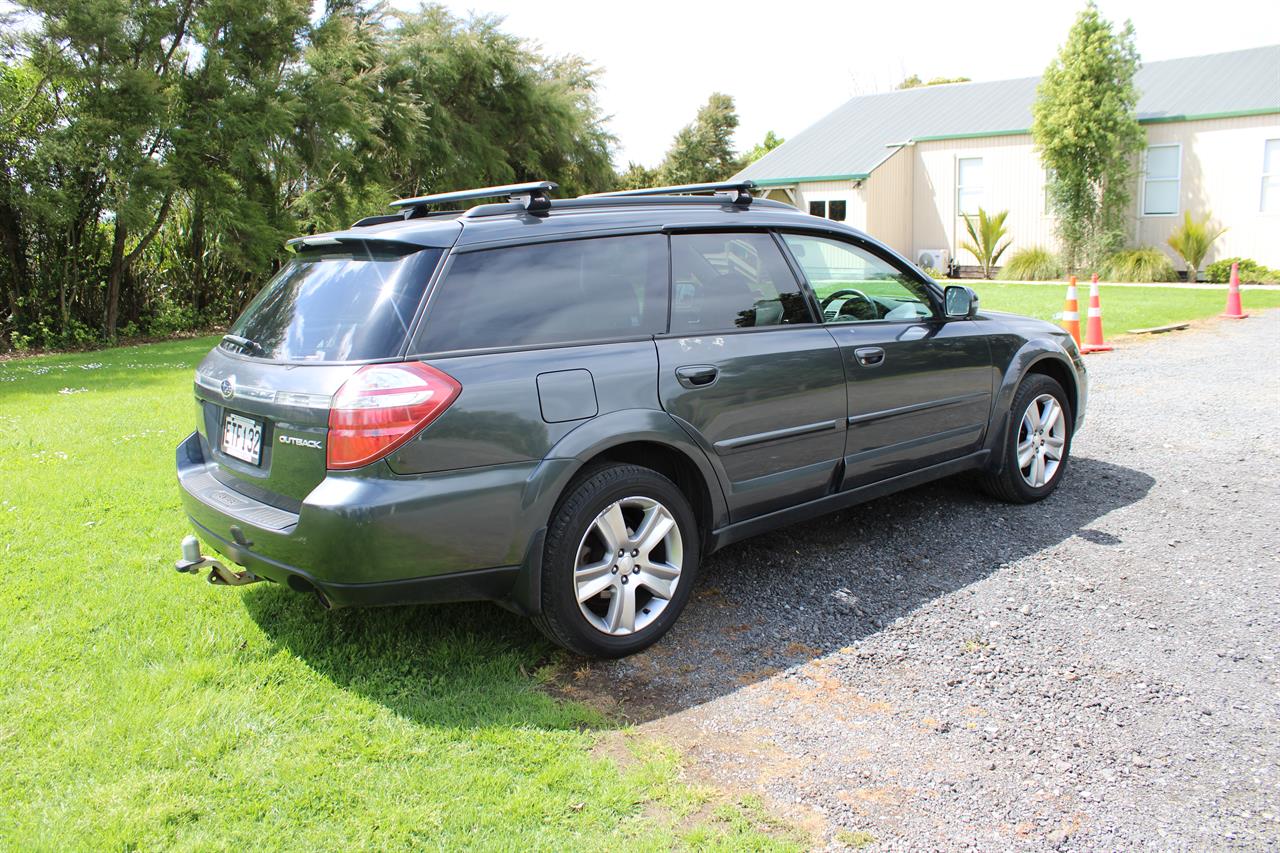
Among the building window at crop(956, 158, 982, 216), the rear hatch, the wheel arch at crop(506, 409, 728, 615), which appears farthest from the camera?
the building window at crop(956, 158, 982, 216)

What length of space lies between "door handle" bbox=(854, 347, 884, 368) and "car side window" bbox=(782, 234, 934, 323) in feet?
0.61

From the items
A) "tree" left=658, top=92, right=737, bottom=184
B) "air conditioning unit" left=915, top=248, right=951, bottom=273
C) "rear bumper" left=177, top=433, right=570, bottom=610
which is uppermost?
"tree" left=658, top=92, right=737, bottom=184

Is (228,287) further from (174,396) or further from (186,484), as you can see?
(186,484)

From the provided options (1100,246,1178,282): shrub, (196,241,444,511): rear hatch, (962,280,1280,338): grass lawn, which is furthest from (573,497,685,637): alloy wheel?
(1100,246,1178,282): shrub

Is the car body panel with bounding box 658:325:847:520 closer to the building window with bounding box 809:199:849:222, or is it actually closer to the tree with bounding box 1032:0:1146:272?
the tree with bounding box 1032:0:1146:272

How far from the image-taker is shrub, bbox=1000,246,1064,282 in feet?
81.1

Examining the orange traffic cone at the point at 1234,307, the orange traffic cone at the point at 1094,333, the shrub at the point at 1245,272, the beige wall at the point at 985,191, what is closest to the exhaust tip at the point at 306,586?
the orange traffic cone at the point at 1094,333

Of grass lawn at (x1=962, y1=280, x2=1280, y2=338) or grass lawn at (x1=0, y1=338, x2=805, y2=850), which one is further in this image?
grass lawn at (x1=962, y1=280, x2=1280, y2=338)

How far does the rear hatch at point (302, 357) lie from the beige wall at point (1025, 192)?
768 inches

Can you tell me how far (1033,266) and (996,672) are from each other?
2390 centimetres

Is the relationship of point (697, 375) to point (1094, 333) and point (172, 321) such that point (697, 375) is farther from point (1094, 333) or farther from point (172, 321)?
point (172, 321)

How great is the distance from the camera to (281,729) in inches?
124

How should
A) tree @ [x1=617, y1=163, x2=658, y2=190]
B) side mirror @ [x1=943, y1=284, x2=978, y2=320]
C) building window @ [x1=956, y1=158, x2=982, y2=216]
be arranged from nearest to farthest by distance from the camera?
side mirror @ [x1=943, y1=284, x2=978, y2=320] < building window @ [x1=956, y1=158, x2=982, y2=216] < tree @ [x1=617, y1=163, x2=658, y2=190]

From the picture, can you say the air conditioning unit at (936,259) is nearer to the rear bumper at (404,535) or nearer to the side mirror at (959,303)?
the side mirror at (959,303)
